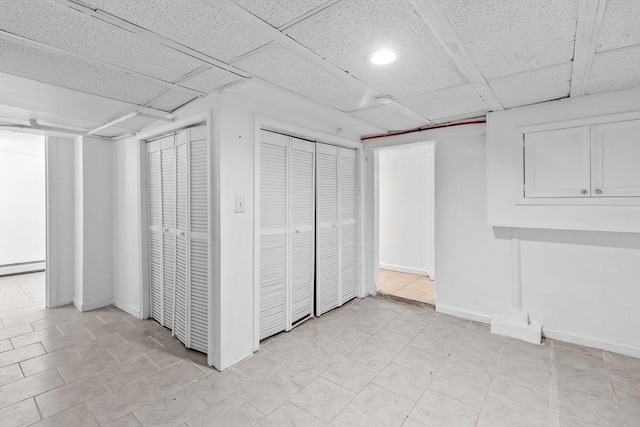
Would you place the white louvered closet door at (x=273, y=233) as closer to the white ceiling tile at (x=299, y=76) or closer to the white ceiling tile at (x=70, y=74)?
the white ceiling tile at (x=299, y=76)

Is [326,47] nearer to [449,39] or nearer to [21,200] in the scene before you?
[449,39]

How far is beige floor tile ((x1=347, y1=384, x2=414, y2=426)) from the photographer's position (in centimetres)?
193

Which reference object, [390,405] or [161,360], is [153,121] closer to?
[161,360]

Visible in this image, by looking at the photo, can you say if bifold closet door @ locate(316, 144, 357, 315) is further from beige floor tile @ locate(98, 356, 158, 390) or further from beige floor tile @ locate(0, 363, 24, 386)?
beige floor tile @ locate(0, 363, 24, 386)

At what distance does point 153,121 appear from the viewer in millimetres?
3152

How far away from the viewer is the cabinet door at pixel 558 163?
259 cm

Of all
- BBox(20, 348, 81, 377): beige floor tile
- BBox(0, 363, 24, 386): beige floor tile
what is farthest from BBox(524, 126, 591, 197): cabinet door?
BBox(0, 363, 24, 386): beige floor tile

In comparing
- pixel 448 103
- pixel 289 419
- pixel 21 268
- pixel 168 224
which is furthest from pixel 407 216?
pixel 21 268

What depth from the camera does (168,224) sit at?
10.4 ft

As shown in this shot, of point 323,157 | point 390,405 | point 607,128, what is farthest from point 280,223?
point 607,128

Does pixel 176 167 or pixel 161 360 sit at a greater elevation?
pixel 176 167

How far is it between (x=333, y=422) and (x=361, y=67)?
231 centimetres

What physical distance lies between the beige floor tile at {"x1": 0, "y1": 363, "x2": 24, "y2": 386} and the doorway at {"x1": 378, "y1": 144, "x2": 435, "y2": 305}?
13.8 feet

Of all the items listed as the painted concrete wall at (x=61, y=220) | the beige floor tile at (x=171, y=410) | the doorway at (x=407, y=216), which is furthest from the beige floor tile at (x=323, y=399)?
the painted concrete wall at (x=61, y=220)
